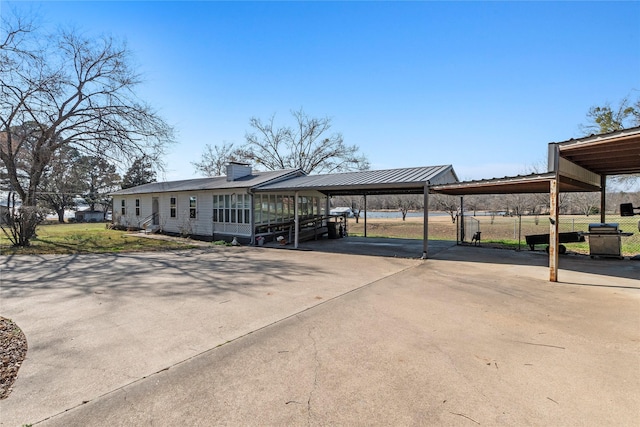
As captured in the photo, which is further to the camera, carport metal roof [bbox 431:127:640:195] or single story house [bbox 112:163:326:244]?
single story house [bbox 112:163:326:244]

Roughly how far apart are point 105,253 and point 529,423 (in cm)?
1381

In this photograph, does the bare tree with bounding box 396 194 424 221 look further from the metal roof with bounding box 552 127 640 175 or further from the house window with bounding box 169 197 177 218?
the metal roof with bounding box 552 127 640 175

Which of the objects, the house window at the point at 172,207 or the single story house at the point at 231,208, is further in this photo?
the house window at the point at 172,207

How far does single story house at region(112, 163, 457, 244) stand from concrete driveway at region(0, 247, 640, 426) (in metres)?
5.86

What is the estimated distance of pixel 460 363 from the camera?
3443 mm

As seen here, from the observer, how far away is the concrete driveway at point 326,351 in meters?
2.65

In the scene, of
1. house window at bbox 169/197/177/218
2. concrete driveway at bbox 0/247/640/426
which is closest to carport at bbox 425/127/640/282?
concrete driveway at bbox 0/247/640/426

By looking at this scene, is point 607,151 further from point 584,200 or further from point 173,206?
point 584,200

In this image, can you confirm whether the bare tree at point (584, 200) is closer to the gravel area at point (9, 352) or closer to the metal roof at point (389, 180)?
the metal roof at point (389, 180)

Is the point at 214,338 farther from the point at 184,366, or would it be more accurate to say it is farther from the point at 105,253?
the point at 105,253

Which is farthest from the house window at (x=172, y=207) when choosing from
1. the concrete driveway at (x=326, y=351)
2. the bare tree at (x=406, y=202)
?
the bare tree at (x=406, y=202)

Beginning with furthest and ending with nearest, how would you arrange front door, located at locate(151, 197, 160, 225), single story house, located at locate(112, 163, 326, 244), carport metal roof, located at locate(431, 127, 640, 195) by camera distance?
front door, located at locate(151, 197, 160, 225), single story house, located at locate(112, 163, 326, 244), carport metal roof, located at locate(431, 127, 640, 195)

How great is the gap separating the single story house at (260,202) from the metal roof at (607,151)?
408 cm

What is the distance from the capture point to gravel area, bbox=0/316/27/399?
3.10 meters
